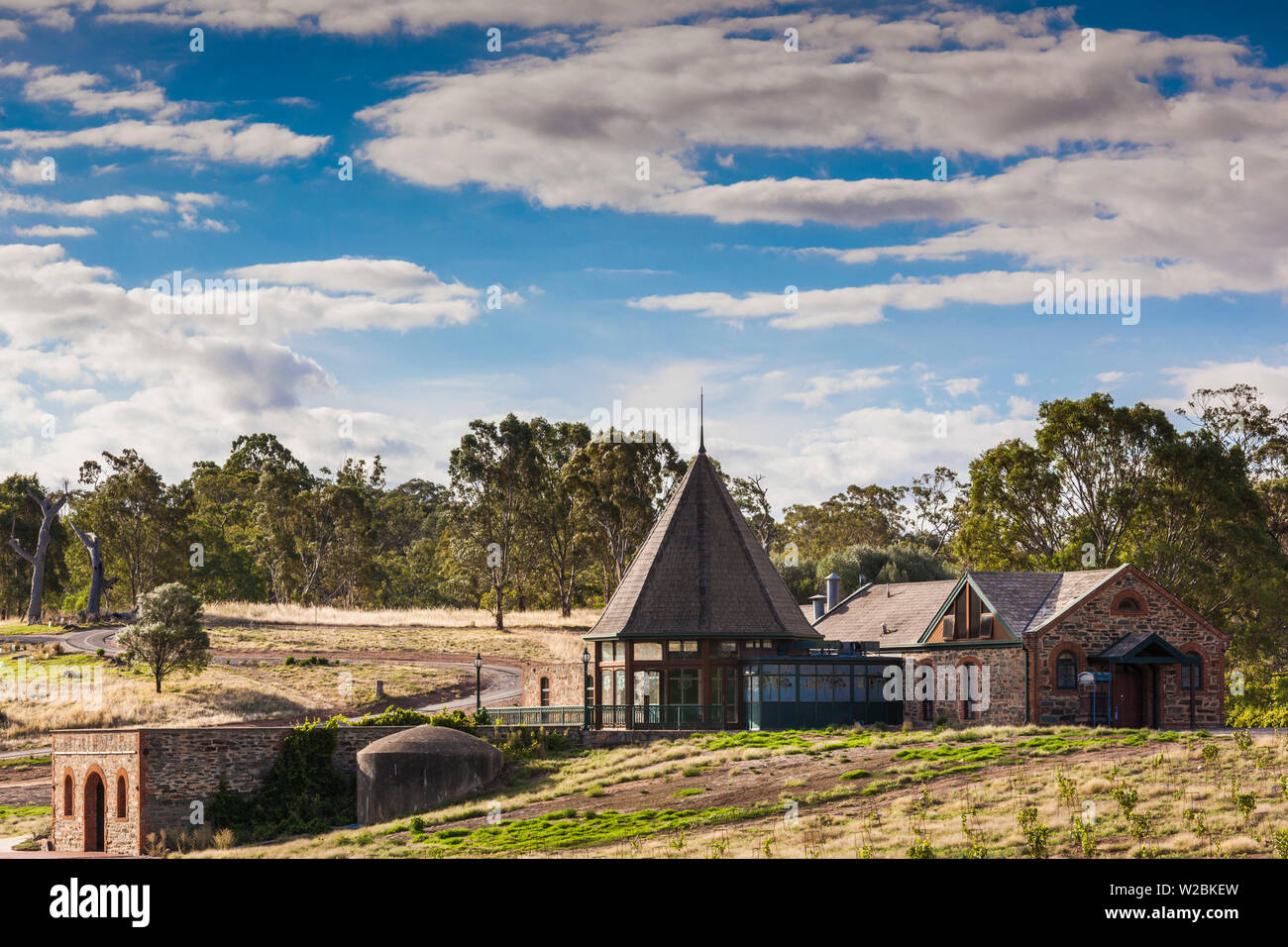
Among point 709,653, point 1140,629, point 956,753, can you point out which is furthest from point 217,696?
point 1140,629

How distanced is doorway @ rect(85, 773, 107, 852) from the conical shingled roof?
635 inches

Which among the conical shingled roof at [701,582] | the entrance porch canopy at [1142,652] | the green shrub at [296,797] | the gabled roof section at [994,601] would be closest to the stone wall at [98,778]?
the green shrub at [296,797]

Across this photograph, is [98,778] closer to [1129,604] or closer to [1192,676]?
[1129,604]

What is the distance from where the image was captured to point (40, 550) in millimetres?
86312

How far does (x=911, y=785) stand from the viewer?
2842cm

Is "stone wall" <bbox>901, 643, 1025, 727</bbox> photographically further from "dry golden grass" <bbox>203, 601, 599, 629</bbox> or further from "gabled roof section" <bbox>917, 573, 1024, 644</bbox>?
"dry golden grass" <bbox>203, 601, 599, 629</bbox>

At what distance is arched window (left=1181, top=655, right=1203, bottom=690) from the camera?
137 ft

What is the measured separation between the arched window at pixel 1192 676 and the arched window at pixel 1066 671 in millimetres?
4246

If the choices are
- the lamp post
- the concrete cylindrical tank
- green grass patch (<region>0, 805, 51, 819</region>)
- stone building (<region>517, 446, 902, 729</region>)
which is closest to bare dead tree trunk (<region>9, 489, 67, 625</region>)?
green grass patch (<region>0, 805, 51, 819</region>)

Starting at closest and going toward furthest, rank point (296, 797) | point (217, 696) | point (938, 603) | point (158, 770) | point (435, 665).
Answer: point (158, 770) < point (296, 797) < point (938, 603) < point (217, 696) < point (435, 665)

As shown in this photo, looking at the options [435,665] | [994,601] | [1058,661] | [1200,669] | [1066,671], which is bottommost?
[435,665]

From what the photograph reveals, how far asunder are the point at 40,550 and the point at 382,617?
78.7ft

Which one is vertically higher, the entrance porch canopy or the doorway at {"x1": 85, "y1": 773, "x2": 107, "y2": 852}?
the entrance porch canopy
